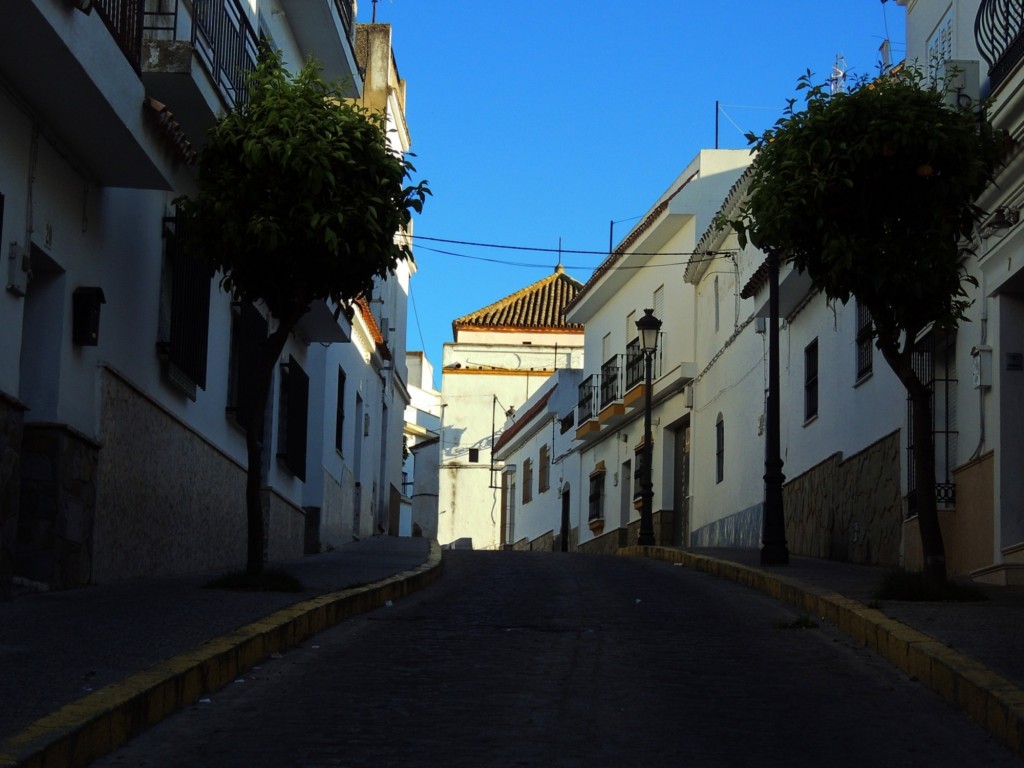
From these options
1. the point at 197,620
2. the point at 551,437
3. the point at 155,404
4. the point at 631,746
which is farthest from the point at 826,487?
the point at 551,437

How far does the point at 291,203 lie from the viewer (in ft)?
38.1

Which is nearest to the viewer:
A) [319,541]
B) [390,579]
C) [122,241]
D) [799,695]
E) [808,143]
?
[799,695]

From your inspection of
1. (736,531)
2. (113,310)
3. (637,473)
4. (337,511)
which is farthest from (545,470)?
(113,310)

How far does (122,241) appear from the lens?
1265 centimetres

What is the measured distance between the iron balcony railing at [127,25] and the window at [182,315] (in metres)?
2.21

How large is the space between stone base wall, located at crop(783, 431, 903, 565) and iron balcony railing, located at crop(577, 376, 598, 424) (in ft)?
45.1

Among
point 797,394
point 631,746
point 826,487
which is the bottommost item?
point 631,746

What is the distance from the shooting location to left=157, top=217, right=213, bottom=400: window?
13.9 m

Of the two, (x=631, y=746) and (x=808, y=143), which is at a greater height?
(x=808, y=143)

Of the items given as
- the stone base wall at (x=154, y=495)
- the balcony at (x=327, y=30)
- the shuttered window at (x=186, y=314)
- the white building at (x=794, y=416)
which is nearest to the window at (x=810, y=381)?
the white building at (x=794, y=416)

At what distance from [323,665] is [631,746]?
2739mm

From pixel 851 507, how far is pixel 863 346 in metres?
2.07

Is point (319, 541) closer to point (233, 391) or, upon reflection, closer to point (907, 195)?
point (233, 391)

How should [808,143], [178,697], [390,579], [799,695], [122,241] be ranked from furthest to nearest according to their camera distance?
[390,579] → [122,241] → [808,143] → [799,695] → [178,697]
